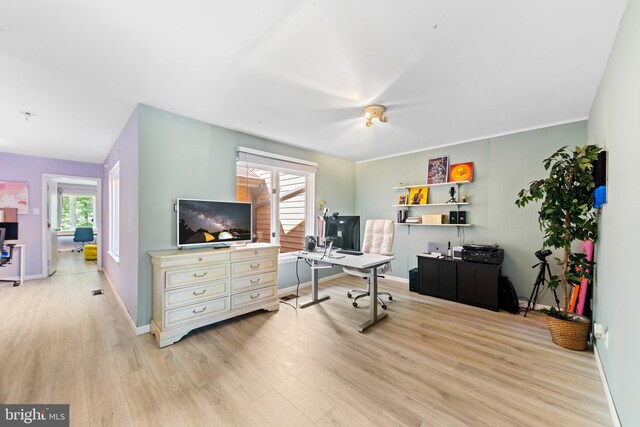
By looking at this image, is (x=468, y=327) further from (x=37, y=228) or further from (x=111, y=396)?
(x=37, y=228)

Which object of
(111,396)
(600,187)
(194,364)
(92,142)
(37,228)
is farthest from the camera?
(37,228)

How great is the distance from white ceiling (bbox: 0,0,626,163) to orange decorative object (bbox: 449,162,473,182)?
33.7 inches

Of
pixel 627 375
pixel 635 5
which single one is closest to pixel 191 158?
pixel 635 5

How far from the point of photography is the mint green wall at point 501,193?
334 centimetres

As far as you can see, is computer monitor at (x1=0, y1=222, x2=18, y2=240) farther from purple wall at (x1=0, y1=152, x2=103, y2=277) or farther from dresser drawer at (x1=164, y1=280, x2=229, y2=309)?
dresser drawer at (x1=164, y1=280, x2=229, y2=309)

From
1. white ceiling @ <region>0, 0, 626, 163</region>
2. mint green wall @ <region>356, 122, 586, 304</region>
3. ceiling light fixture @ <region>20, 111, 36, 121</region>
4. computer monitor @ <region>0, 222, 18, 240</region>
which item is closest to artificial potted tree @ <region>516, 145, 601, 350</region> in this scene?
white ceiling @ <region>0, 0, 626, 163</region>

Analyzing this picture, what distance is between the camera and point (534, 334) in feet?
8.77

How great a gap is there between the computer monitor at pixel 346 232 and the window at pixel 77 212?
33.8 feet

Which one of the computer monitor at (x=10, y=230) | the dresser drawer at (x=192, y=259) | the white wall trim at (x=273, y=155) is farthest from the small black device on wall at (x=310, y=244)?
the computer monitor at (x=10, y=230)

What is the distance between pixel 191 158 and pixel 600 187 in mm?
3956

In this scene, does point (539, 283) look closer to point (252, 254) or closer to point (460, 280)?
point (460, 280)

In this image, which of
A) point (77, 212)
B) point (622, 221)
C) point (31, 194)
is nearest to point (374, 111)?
point (622, 221)

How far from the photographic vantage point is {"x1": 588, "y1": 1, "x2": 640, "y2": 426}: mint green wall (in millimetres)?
1271

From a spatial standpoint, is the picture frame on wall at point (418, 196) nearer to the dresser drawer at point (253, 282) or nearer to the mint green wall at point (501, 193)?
the mint green wall at point (501, 193)
